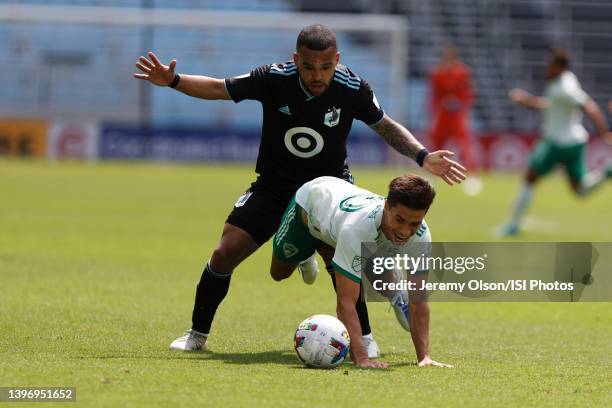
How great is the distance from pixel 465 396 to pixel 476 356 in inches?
65.8

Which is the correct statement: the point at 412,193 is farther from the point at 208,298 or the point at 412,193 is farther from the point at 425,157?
the point at 208,298

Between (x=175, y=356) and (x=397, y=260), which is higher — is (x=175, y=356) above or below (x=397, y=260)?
below

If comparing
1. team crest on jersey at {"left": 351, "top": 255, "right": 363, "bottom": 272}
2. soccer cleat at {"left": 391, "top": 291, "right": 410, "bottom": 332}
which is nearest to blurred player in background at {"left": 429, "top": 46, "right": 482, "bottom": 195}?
soccer cleat at {"left": 391, "top": 291, "right": 410, "bottom": 332}

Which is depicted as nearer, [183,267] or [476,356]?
[476,356]

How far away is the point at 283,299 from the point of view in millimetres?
10805

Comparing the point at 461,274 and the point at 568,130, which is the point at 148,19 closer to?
the point at 568,130

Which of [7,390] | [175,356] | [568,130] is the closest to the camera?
[7,390]

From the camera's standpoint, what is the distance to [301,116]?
7.84m

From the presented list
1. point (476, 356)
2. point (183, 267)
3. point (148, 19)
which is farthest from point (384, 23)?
point (476, 356)

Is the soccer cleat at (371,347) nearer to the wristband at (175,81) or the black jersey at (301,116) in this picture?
the black jersey at (301,116)

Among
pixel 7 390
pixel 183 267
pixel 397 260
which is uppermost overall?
pixel 397 260

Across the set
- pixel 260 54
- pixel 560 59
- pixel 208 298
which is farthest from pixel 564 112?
pixel 260 54

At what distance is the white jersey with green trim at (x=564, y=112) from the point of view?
57.6 feet

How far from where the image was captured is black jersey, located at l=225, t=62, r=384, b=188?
783 centimetres
